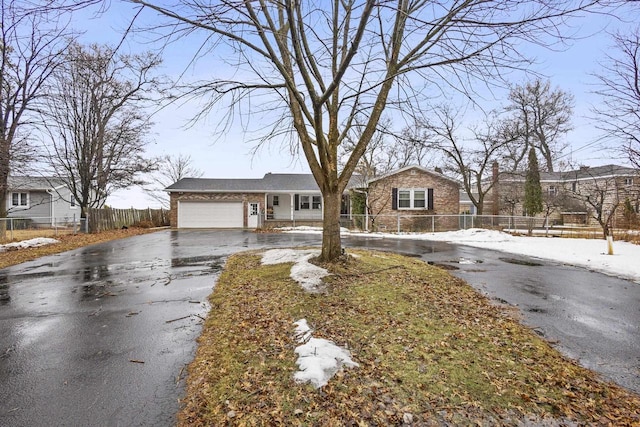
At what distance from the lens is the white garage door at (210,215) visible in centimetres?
2473

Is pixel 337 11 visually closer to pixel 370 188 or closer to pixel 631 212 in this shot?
pixel 370 188

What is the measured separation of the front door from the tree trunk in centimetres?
1867

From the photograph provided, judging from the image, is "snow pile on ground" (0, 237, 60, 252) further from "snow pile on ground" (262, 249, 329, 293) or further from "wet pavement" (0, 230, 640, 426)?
"snow pile on ground" (262, 249, 329, 293)

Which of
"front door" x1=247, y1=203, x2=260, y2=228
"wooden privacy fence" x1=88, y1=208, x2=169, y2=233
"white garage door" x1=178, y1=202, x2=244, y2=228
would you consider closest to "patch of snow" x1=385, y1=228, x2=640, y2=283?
"front door" x1=247, y1=203, x2=260, y2=228

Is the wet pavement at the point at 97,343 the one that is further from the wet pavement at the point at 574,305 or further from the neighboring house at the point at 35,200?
the neighboring house at the point at 35,200

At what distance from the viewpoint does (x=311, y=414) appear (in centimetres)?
250

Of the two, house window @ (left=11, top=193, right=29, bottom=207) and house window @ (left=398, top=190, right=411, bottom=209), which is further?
house window @ (left=11, top=193, right=29, bottom=207)

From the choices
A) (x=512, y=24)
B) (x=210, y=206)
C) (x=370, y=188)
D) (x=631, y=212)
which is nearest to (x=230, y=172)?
(x=210, y=206)

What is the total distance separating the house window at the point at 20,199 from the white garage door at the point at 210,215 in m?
14.0

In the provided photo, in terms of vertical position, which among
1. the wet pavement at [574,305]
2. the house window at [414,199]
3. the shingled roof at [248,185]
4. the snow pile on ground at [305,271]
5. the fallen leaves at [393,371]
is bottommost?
the wet pavement at [574,305]

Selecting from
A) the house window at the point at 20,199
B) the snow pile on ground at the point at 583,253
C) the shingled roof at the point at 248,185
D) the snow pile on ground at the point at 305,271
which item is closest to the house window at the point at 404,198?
the shingled roof at the point at 248,185

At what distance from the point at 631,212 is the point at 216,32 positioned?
20.2 m

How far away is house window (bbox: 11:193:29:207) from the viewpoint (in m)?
27.0

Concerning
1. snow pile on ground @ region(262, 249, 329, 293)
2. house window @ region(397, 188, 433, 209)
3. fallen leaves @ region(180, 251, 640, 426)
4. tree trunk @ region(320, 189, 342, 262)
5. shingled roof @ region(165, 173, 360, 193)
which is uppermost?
shingled roof @ region(165, 173, 360, 193)
